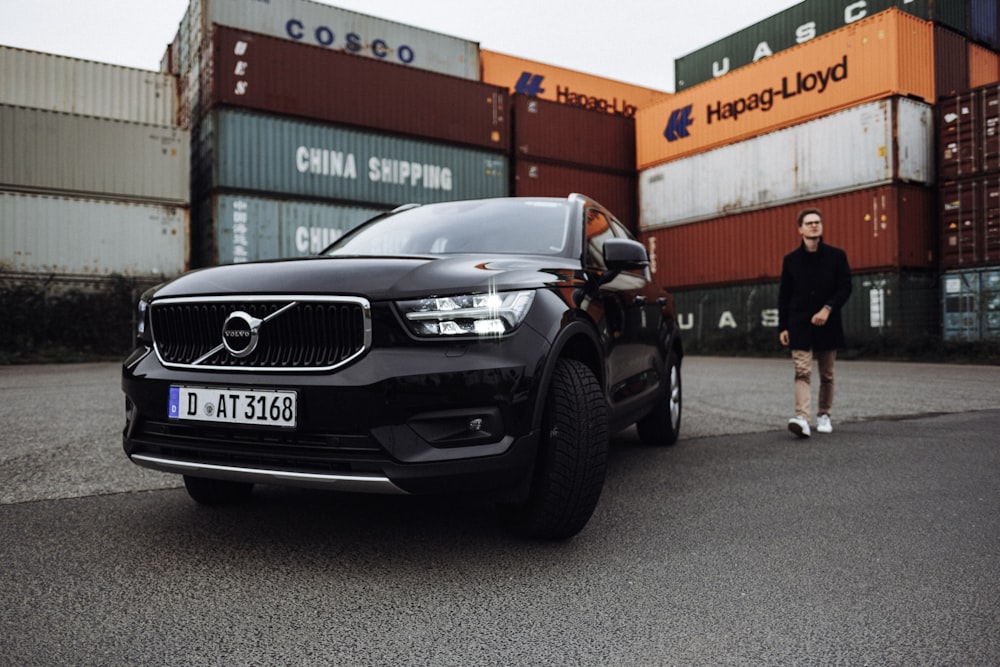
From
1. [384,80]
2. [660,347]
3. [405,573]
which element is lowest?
[405,573]

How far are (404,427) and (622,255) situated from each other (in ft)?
5.02

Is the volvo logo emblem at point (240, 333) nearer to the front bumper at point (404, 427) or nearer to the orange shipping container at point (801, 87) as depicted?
the front bumper at point (404, 427)

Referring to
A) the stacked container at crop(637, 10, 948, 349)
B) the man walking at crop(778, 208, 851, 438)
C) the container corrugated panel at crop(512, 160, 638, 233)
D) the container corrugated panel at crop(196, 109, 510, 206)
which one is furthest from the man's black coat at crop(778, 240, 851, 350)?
the container corrugated panel at crop(512, 160, 638, 233)

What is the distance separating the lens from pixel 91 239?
17.4 m

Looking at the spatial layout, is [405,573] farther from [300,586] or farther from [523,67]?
[523,67]

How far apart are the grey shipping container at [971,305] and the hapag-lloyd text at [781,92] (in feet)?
18.1

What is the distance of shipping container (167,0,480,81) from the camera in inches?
761

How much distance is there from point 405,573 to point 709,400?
629 cm

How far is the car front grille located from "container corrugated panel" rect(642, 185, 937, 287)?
56.6 feet

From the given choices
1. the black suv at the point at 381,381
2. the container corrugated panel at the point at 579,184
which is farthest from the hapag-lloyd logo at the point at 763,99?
the black suv at the point at 381,381

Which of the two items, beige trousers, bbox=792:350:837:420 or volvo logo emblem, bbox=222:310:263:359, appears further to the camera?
beige trousers, bbox=792:350:837:420

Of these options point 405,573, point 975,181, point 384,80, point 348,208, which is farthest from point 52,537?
point 975,181

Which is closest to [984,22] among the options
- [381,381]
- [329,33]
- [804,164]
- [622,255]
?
[804,164]

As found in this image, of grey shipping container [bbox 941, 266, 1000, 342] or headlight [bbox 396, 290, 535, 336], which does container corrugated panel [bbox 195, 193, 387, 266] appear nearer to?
grey shipping container [bbox 941, 266, 1000, 342]
